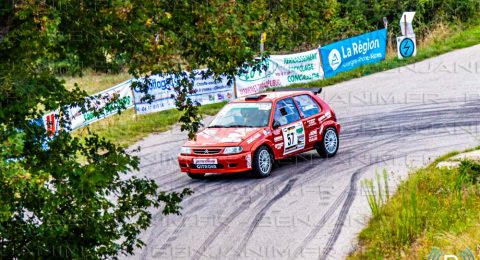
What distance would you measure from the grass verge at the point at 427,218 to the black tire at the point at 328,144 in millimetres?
3310

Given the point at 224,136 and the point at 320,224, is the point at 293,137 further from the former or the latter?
the point at 320,224

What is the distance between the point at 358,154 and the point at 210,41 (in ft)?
32.0

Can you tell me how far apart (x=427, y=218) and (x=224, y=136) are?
5.48 m

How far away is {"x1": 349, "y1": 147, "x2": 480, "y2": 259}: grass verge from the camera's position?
11.4 m

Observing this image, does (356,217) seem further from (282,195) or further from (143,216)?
(143,216)

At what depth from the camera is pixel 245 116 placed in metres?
17.9

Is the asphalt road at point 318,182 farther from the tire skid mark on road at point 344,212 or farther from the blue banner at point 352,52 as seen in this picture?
the blue banner at point 352,52

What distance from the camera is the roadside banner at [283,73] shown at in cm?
2769

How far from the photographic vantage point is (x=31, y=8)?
9.23m

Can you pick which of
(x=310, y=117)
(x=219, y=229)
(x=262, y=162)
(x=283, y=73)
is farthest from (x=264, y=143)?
(x=283, y=73)

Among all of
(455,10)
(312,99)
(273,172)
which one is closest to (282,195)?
(273,172)

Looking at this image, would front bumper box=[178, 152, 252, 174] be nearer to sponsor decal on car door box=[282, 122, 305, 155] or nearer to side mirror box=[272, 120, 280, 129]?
side mirror box=[272, 120, 280, 129]

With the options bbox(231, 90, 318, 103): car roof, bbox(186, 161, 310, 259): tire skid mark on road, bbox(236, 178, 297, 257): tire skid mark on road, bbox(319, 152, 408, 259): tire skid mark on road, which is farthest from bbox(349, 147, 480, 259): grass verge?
bbox(231, 90, 318, 103): car roof

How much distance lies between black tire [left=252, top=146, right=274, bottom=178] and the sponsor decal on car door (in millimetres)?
514
